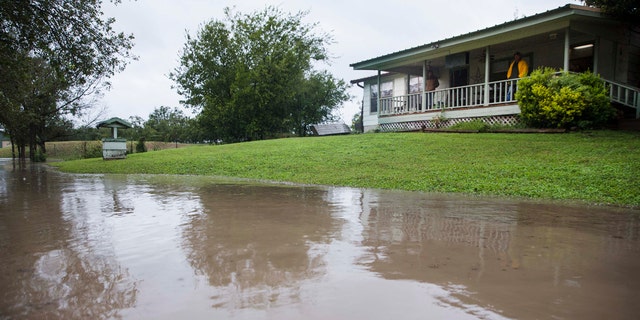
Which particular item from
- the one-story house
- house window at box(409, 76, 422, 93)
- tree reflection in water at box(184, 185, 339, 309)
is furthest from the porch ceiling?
tree reflection in water at box(184, 185, 339, 309)

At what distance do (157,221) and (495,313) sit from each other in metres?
3.98

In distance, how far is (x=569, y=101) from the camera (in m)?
12.5

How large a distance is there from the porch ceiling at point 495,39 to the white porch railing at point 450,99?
160 centimetres

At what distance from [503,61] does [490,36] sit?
281 cm

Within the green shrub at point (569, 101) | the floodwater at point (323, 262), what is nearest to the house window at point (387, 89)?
the green shrub at point (569, 101)

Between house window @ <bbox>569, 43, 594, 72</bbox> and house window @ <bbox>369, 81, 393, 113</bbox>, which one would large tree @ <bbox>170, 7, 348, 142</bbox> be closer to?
house window @ <bbox>369, 81, 393, 113</bbox>

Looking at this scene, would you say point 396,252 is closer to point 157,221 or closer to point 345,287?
point 345,287

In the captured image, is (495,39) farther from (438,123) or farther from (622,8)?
(622,8)

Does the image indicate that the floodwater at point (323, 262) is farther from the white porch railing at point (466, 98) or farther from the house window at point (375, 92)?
the house window at point (375, 92)

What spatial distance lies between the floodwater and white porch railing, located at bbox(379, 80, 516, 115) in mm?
11516

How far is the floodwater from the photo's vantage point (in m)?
2.38

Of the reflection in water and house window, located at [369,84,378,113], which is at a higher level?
house window, located at [369,84,378,113]


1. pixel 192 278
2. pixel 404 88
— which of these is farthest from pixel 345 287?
pixel 404 88

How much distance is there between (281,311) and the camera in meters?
2.31
